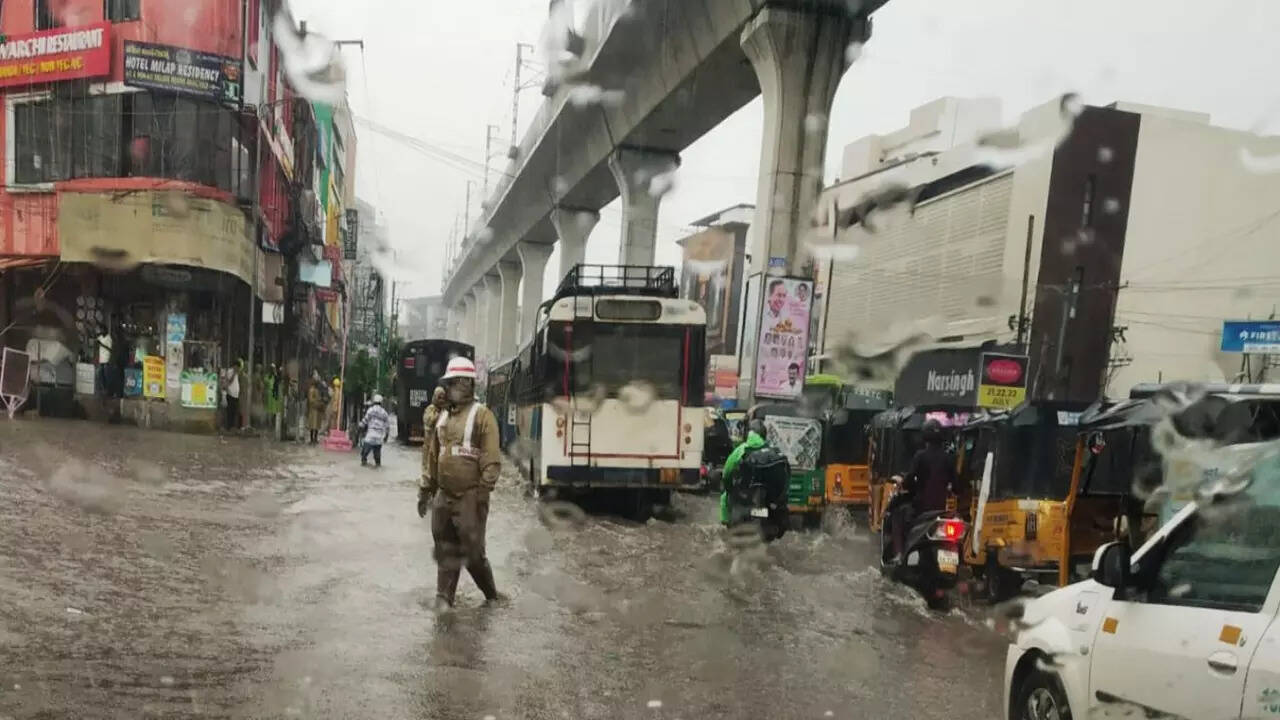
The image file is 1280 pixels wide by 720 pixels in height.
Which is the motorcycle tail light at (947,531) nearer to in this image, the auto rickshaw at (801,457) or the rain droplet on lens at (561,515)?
the rain droplet on lens at (561,515)

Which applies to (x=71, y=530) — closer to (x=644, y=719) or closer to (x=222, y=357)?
(x=644, y=719)

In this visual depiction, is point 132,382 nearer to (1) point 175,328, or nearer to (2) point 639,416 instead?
(1) point 175,328

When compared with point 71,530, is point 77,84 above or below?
above

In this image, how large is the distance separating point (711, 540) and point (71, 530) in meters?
7.46

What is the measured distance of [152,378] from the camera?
24.1 m

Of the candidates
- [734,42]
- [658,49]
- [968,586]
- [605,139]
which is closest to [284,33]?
[605,139]

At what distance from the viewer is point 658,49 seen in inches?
965

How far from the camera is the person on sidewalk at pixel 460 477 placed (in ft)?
24.1

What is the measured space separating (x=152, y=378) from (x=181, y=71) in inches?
295

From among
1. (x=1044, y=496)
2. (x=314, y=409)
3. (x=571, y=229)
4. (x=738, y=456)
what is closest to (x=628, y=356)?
(x=738, y=456)

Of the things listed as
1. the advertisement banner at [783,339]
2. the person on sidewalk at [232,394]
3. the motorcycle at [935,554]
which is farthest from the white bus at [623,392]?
the person on sidewalk at [232,394]

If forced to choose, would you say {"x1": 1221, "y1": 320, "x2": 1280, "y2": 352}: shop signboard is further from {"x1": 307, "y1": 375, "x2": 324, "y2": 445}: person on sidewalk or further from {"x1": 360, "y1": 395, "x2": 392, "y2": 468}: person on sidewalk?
{"x1": 307, "y1": 375, "x2": 324, "y2": 445}: person on sidewalk

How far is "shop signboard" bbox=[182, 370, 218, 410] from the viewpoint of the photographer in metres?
24.3

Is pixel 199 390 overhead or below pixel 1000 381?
below
